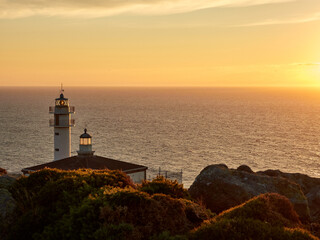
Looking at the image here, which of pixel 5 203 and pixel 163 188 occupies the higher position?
pixel 163 188

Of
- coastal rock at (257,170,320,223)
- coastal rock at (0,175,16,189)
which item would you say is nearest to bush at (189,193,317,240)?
coastal rock at (257,170,320,223)

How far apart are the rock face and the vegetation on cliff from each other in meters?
2.89

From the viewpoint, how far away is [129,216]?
433 inches

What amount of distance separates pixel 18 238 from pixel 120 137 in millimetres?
98031

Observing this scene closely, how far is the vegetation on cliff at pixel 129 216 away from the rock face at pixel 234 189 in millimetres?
2892

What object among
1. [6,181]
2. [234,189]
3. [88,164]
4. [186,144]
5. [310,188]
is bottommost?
[186,144]

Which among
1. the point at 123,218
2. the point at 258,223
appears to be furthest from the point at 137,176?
the point at 258,223

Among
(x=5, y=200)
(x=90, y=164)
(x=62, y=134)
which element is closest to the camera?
(x=5, y=200)

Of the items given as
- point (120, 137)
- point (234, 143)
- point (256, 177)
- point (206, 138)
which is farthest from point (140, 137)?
point (256, 177)

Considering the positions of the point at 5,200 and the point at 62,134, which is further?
the point at 62,134

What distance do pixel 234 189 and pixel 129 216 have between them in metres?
6.78

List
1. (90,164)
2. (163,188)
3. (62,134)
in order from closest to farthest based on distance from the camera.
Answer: (163,188) < (90,164) < (62,134)

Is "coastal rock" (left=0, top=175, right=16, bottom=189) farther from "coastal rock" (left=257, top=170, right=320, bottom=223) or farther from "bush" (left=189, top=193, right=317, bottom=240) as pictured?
"coastal rock" (left=257, top=170, right=320, bottom=223)

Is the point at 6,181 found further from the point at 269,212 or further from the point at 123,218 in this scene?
the point at 269,212
